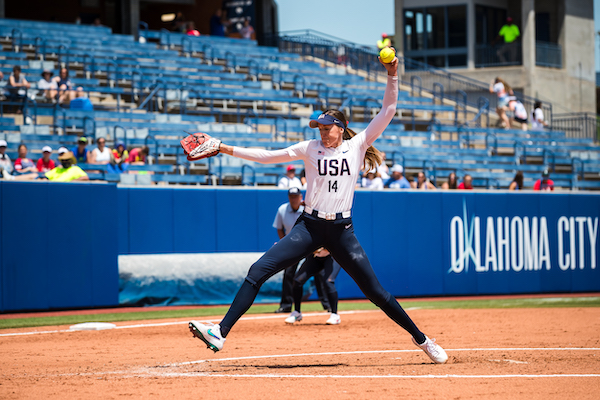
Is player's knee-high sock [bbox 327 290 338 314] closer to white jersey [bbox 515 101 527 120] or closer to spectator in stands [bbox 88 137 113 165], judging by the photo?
A: spectator in stands [bbox 88 137 113 165]

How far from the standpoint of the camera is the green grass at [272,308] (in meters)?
10.5

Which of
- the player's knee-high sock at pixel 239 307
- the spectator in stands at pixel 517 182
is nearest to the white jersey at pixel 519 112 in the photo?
the spectator in stands at pixel 517 182

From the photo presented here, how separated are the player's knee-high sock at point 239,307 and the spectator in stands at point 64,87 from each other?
13932 mm

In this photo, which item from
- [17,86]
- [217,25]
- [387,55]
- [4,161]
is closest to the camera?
[387,55]

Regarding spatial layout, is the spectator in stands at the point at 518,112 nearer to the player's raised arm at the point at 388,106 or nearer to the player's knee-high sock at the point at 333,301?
the player's knee-high sock at the point at 333,301

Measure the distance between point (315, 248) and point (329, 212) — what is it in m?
0.35

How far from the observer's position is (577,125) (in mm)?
30281

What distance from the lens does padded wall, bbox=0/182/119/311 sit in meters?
11.3

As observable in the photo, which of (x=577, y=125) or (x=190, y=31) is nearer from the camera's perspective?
(x=190, y=31)

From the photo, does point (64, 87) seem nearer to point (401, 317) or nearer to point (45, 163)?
point (45, 163)

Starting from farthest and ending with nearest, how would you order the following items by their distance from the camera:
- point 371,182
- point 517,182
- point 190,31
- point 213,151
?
point 190,31
point 517,182
point 371,182
point 213,151

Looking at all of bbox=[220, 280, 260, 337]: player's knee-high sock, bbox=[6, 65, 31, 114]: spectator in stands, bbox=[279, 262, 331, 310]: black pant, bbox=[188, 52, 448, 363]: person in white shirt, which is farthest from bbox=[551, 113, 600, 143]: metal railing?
bbox=[220, 280, 260, 337]: player's knee-high sock

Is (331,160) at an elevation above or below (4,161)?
below

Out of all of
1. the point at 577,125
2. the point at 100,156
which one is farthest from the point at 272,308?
the point at 577,125
